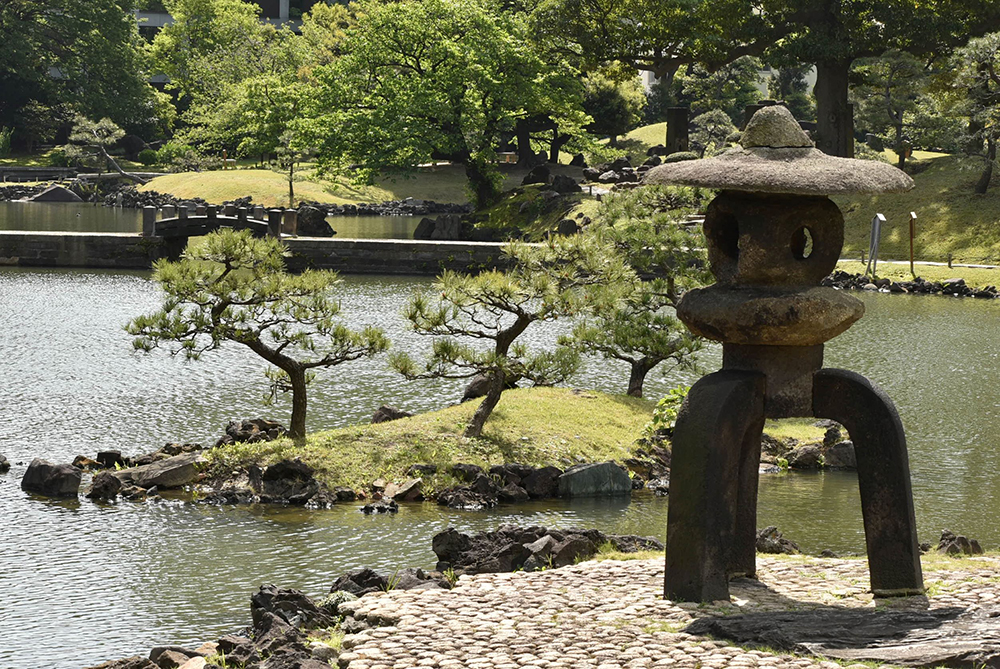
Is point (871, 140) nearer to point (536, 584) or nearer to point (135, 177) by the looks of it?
point (135, 177)

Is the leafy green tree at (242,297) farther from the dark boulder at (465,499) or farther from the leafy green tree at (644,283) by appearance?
the leafy green tree at (644,283)

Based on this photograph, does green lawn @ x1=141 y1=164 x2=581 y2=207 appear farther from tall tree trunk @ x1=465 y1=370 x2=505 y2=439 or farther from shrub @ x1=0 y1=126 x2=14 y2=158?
tall tree trunk @ x1=465 y1=370 x2=505 y2=439

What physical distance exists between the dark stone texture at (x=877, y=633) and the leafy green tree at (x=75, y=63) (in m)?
74.7

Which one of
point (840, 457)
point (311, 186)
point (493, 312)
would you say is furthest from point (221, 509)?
point (311, 186)

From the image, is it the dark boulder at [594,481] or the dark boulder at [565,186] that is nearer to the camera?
the dark boulder at [594,481]

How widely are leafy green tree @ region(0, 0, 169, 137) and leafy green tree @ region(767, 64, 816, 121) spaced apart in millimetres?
38850

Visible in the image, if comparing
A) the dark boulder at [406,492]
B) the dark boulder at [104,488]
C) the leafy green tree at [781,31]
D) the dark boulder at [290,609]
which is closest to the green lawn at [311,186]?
the leafy green tree at [781,31]

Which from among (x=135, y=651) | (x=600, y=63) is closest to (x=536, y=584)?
(x=135, y=651)

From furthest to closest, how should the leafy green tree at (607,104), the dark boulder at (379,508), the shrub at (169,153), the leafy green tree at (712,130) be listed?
the shrub at (169,153) < the leafy green tree at (712,130) < the leafy green tree at (607,104) < the dark boulder at (379,508)

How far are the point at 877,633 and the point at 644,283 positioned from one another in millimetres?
12604

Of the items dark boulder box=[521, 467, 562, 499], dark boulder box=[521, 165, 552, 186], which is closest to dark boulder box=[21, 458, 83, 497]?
dark boulder box=[521, 467, 562, 499]

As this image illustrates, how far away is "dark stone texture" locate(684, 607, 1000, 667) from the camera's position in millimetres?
7422

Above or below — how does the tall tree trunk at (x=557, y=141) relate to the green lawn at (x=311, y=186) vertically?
above

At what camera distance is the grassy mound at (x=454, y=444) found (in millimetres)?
15703
